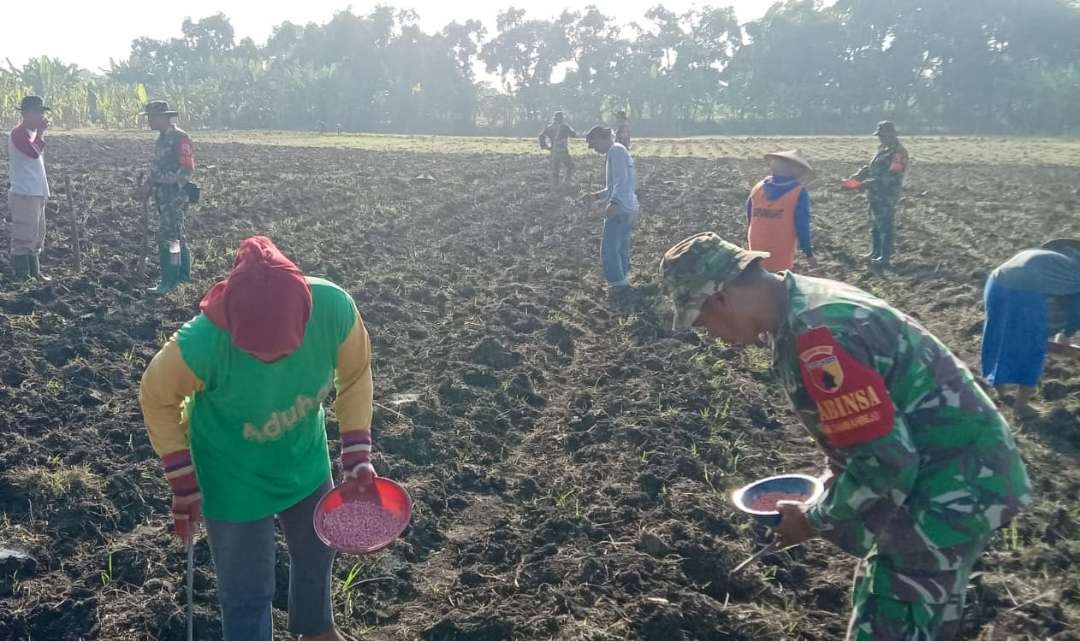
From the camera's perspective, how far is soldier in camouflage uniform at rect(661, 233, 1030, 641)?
2035 mm

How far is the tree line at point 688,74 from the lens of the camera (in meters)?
51.2

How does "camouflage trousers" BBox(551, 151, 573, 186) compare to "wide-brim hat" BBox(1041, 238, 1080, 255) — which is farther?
"camouflage trousers" BBox(551, 151, 573, 186)

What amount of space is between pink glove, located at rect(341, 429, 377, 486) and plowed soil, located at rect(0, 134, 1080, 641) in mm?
997

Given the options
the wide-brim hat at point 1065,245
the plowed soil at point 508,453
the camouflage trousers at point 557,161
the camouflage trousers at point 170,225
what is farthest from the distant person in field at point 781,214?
the camouflage trousers at point 557,161

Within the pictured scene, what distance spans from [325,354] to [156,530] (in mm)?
2146

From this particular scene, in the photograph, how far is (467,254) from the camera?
36.7 feet

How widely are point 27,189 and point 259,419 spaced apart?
7.04m

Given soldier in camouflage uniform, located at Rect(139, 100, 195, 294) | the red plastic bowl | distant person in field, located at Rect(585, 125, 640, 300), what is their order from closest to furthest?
the red plastic bowl
soldier in camouflage uniform, located at Rect(139, 100, 195, 294)
distant person in field, located at Rect(585, 125, 640, 300)

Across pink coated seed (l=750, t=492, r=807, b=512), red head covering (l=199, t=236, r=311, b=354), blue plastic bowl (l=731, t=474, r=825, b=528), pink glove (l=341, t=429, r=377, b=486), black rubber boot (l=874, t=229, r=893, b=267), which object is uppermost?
red head covering (l=199, t=236, r=311, b=354)

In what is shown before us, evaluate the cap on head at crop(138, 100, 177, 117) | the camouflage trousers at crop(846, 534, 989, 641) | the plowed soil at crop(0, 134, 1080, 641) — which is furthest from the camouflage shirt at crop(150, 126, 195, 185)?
the camouflage trousers at crop(846, 534, 989, 641)

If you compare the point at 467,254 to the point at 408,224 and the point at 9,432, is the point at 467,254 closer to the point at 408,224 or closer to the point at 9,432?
the point at 408,224

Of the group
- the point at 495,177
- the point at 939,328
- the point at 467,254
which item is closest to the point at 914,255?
the point at 939,328

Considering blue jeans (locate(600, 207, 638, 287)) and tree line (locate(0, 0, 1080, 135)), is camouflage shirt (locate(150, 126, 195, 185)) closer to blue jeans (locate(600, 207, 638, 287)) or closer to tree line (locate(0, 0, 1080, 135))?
blue jeans (locate(600, 207, 638, 287))

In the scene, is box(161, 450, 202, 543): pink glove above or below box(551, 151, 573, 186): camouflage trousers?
below
